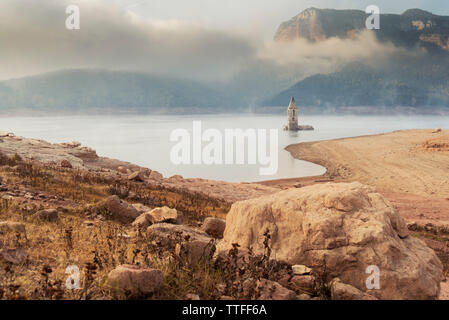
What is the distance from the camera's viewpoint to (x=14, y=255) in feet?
16.9

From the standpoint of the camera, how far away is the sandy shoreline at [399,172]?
2150cm

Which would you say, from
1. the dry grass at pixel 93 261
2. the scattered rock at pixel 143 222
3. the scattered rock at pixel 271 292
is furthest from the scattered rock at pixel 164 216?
the scattered rock at pixel 271 292

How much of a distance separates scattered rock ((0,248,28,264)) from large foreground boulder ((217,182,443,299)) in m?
3.02

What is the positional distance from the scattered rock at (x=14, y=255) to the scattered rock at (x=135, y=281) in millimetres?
1849

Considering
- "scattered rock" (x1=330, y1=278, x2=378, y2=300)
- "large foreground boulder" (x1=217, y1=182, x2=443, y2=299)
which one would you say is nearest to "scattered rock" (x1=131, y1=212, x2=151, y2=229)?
"large foreground boulder" (x1=217, y1=182, x2=443, y2=299)

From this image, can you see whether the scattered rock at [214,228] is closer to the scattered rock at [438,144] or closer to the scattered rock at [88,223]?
the scattered rock at [88,223]

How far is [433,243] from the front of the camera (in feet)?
41.8

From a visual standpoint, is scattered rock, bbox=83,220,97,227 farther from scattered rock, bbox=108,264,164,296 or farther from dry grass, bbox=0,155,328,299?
scattered rock, bbox=108,264,164,296

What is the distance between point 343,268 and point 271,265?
1124 millimetres

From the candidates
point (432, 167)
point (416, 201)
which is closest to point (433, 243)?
point (416, 201)

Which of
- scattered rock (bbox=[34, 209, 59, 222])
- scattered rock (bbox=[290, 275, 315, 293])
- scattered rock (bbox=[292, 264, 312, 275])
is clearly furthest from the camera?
scattered rock (bbox=[34, 209, 59, 222])

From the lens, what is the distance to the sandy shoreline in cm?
2150
